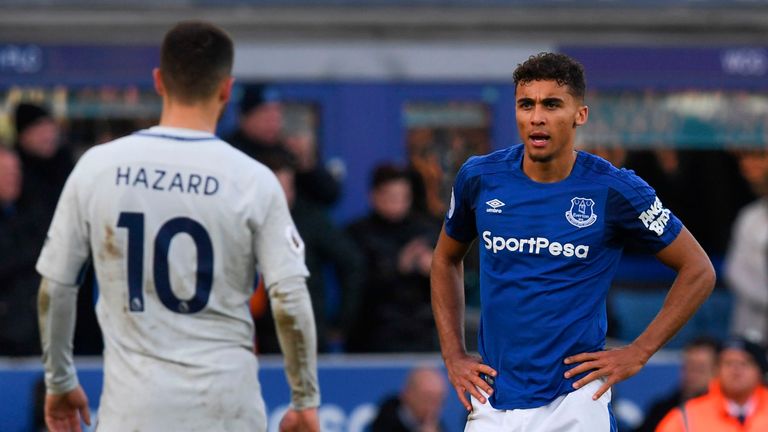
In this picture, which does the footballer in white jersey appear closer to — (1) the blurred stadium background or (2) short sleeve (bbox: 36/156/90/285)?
(2) short sleeve (bbox: 36/156/90/285)

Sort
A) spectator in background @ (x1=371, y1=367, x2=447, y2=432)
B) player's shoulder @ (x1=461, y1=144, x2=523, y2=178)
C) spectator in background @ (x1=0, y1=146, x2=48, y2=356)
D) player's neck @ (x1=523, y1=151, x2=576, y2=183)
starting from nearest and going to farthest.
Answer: player's neck @ (x1=523, y1=151, x2=576, y2=183) → player's shoulder @ (x1=461, y1=144, x2=523, y2=178) → spectator in background @ (x1=371, y1=367, x2=447, y2=432) → spectator in background @ (x1=0, y1=146, x2=48, y2=356)

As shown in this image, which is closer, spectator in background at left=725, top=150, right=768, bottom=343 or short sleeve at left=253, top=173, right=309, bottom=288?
short sleeve at left=253, top=173, right=309, bottom=288

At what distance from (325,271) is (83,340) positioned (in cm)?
170

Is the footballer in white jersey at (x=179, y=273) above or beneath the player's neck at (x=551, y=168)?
beneath

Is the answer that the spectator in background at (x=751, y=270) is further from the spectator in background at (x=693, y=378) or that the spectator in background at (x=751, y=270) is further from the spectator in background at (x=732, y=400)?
the spectator in background at (x=732, y=400)

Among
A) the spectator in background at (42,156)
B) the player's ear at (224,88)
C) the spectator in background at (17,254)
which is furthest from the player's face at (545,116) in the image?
the spectator in background at (42,156)

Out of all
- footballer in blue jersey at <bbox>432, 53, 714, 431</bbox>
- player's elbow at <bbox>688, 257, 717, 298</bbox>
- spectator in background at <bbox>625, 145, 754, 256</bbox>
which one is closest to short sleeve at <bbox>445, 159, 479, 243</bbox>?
footballer in blue jersey at <bbox>432, 53, 714, 431</bbox>

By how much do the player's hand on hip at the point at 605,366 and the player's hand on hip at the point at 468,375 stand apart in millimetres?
283

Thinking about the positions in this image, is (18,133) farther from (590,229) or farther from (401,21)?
(590,229)

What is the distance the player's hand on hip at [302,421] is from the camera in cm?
521

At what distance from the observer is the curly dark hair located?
5.11 metres

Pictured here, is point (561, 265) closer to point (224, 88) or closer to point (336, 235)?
point (224, 88)

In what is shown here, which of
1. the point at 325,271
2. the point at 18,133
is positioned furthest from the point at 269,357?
the point at 18,133

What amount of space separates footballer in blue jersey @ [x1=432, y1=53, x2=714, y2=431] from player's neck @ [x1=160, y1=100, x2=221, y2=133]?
98 cm
